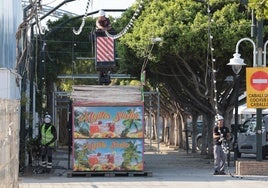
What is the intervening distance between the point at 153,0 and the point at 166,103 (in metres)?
19.8

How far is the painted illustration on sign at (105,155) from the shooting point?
21844 millimetres

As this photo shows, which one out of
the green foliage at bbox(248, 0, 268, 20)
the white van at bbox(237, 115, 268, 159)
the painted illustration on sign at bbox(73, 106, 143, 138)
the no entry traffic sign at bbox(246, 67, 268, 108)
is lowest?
the white van at bbox(237, 115, 268, 159)

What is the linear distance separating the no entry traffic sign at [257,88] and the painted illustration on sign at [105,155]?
3884mm

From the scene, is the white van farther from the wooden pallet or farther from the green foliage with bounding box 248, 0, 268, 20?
the green foliage with bounding box 248, 0, 268, 20

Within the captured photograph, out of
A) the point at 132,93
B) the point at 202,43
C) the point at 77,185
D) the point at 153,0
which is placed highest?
the point at 153,0

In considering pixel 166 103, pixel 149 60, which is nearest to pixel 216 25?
pixel 149 60

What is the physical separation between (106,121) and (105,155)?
1.04 m

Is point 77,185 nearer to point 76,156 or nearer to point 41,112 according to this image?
point 76,156

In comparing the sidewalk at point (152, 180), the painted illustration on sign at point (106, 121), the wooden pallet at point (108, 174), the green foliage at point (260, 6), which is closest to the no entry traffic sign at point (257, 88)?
the sidewalk at point (152, 180)

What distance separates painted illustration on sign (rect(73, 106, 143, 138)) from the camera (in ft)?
71.7

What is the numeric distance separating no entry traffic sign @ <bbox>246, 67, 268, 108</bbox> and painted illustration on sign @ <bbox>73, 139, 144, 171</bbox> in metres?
3.88

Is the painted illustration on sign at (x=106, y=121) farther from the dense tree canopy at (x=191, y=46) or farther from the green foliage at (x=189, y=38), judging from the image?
the green foliage at (x=189, y=38)

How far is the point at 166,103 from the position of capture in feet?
159

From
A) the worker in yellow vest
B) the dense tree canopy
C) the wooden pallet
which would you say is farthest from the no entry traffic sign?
the worker in yellow vest
